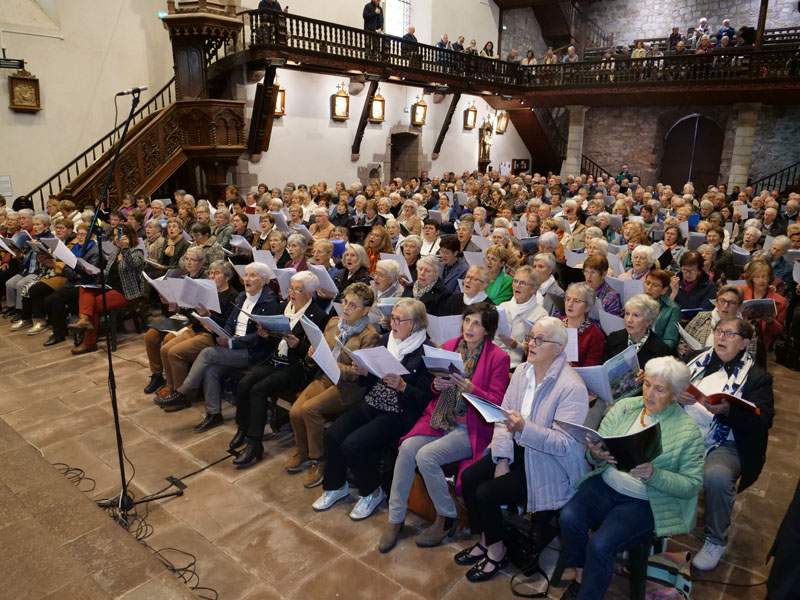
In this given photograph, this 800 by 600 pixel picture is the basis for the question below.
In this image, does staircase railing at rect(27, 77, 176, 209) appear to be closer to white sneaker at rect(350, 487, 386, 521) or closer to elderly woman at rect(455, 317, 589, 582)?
white sneaker at rect(350, 487, 386, 521)

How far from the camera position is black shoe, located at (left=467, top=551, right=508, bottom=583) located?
2.88 m

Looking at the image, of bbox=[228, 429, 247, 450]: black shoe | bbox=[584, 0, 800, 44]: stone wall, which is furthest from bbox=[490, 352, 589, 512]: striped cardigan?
bbox=[584, 0, 800, 44]: stone wall

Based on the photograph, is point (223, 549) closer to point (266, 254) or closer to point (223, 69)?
point (266, 254)

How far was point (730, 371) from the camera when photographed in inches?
125

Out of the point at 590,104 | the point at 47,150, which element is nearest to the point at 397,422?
the point at 47,150

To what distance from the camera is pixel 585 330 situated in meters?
3.72

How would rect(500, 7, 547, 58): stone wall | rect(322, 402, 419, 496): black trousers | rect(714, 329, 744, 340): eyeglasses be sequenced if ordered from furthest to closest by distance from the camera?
1. rect(500, 7, 547, 58): stone wall
2. rect(322, 402, 419, 496): black trousers
3. rect(714, 329, 744, 340): eyeglasses

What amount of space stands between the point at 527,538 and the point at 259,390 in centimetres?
204

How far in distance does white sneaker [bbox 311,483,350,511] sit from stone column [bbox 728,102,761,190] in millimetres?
15293

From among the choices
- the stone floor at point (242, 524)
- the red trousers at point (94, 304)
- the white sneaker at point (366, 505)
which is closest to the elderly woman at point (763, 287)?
the stone floor at point (242, 524)

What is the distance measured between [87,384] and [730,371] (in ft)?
17.3

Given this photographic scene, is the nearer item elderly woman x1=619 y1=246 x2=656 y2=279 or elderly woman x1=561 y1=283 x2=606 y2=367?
elderly woman x1=561 y1=283 x2=606 y2=367

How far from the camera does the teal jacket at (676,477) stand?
2498 millimetres

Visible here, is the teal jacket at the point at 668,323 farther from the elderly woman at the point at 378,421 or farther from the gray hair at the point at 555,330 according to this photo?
the elderly woman at the point at 378,421
